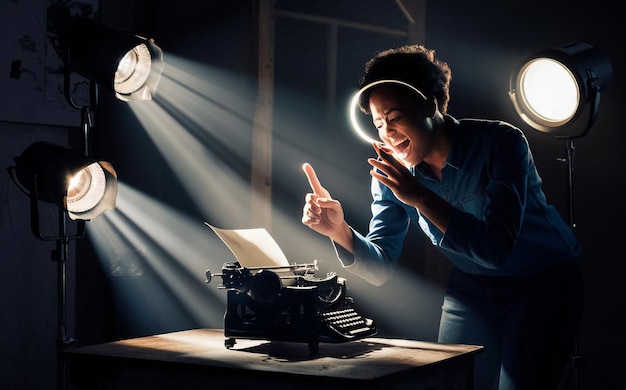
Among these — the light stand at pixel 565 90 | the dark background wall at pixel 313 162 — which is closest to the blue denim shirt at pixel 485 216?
the light stand at pixel 565 90

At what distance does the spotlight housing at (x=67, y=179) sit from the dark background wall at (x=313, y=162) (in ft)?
3.66

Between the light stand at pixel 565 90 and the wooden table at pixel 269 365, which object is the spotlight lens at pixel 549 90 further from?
the wooden table at pixel 269 365

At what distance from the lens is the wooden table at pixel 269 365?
1782mm

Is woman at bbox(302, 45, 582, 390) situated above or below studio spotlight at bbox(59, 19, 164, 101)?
below

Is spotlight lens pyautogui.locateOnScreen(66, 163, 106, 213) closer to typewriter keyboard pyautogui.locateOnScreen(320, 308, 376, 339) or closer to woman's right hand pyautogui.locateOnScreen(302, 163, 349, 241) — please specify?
woman's right hand pyautogui.locateOnScreen(302, 163, 349, 241)

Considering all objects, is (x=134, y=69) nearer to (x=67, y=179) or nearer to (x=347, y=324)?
(x=67, y=179)

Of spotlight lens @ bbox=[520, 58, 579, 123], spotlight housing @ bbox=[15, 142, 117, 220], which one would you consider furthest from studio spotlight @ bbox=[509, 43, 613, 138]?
spotlight housing @ bbox=[15, 142, 117, 220]

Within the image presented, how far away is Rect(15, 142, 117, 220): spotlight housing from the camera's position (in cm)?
251

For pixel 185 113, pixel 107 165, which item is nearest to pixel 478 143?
pixel 107 165

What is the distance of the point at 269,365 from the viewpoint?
6.20 feet

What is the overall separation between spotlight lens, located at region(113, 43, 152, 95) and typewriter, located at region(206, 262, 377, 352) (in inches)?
31.8

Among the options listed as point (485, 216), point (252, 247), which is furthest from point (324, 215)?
point (485, 216)

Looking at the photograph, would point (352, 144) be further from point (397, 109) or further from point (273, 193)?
point (397, 109)

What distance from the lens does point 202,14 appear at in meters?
4.10
